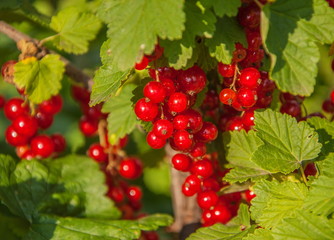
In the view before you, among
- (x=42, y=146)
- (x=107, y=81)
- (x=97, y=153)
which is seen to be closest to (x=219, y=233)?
(x=107, y=81)

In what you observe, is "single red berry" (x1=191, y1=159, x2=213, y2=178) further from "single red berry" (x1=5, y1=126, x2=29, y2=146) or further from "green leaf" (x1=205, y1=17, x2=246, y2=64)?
"single red berry" (x1=5, y1=126, x2=29, y2=146)

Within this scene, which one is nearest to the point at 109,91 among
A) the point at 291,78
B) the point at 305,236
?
the point at 291,78

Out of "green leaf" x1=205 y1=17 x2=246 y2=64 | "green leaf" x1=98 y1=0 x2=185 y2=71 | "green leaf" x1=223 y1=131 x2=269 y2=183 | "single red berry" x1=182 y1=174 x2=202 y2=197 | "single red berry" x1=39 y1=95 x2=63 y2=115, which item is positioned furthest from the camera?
"single red berry" x1=39 y1=95 x2=63 y2=115

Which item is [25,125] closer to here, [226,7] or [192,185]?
[192,185]

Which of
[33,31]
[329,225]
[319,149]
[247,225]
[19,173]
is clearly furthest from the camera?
[33,31]

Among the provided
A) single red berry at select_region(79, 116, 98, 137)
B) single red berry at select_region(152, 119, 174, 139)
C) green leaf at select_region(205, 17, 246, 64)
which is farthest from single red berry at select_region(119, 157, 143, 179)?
green leaf at select_region(205, 17, 246, 64)

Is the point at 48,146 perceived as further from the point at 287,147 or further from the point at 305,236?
the point at 305,236
